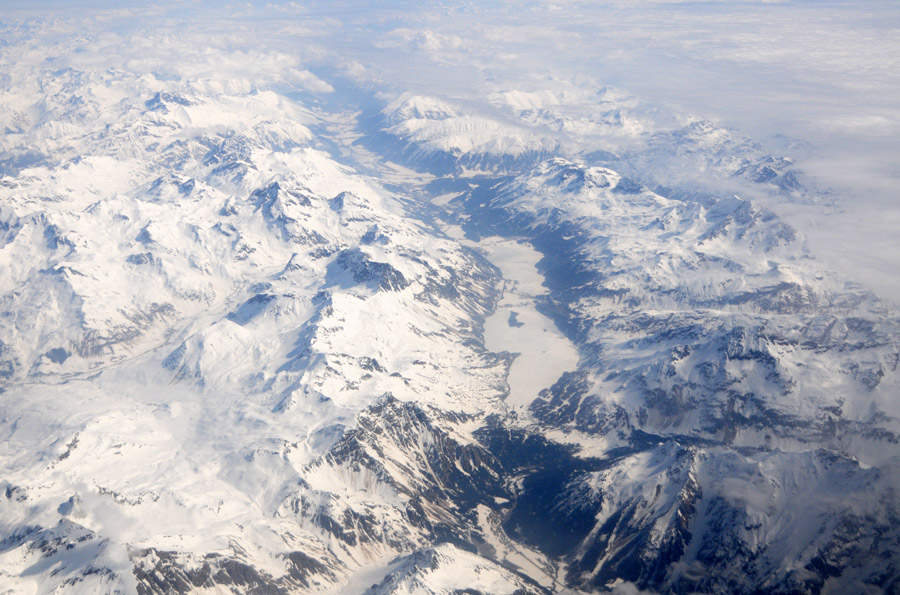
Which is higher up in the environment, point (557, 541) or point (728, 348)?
point (728, 348)

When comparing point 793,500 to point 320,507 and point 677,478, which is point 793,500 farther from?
point 320,507

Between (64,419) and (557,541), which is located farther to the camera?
(64,419)

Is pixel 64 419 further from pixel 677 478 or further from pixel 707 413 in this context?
pixel 707 413

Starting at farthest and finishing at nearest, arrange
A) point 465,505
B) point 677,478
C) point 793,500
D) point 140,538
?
point 465,505, point 677,478, point 793,500, point 140,538

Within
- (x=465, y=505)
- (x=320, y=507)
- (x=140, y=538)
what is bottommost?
(x=465, y=505)

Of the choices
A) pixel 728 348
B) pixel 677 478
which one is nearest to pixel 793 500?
pixel 677 478

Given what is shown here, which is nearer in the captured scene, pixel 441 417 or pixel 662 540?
pixel 662 540

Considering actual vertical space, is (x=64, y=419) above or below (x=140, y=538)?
below

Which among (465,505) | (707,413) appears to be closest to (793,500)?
(707,413)

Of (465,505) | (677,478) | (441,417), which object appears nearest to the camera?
(677,478)
